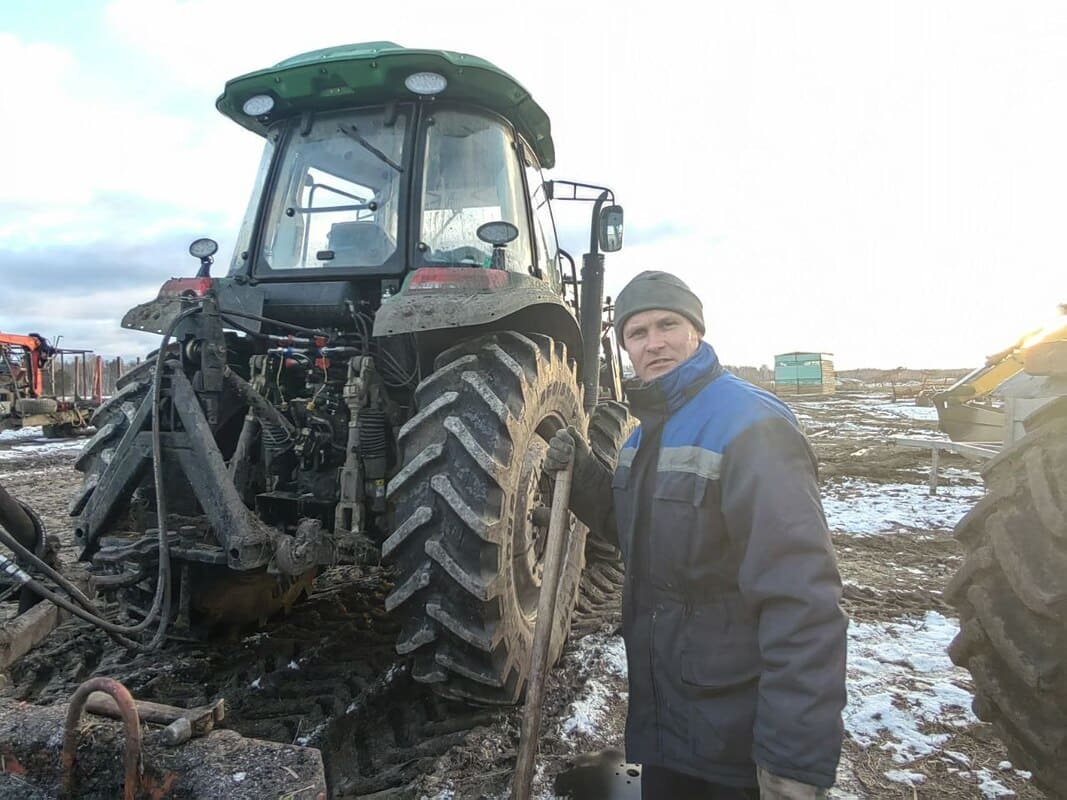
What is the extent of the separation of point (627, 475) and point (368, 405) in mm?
1558

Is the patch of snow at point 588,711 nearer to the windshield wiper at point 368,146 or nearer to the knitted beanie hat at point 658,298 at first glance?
the knitted beanie hat at point 658,298

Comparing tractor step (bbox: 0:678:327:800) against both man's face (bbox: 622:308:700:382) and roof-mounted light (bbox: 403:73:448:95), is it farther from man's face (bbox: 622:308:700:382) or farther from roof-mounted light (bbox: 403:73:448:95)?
roof-mounted light (bbox: 403:73:448:95)

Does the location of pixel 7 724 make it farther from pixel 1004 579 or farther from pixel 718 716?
pixel 1004 579

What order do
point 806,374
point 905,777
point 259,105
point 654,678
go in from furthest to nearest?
point 806,374 < point 259,105 < point 905,777 < point 654,678

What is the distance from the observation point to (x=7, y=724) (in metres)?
1.68

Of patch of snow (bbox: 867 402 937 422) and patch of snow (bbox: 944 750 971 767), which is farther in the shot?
patch of snow (bbox: 867 402 937 422)

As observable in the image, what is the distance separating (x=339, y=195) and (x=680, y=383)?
9.05 ft

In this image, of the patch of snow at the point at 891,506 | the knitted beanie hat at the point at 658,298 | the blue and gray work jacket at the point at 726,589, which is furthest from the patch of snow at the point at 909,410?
the blue and gray work jacket at the point at 726,589

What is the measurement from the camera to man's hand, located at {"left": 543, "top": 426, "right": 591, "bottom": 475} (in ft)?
7.20

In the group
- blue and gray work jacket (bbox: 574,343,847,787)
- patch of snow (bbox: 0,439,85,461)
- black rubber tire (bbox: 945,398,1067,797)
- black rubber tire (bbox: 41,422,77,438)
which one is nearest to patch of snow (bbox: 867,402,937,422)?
black rubber tire (bbox: 945,398,1067,797)

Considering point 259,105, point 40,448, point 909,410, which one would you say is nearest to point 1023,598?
point 259,105

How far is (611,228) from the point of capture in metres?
4.70

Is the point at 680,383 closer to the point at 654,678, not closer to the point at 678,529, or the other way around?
the point at 678,529

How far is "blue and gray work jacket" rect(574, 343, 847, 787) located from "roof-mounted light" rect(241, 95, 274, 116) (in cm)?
293
